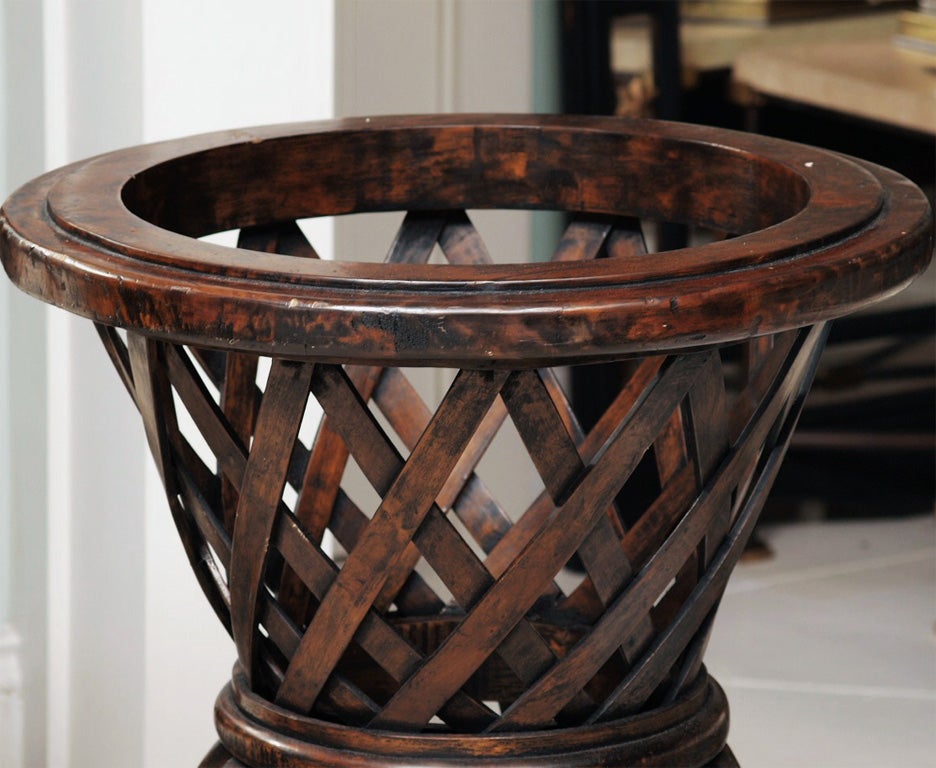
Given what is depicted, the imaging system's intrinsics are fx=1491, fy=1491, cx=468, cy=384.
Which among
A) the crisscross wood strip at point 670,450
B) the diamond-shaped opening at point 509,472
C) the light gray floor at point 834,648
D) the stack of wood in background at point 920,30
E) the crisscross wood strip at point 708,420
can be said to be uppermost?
the stack of wood in background at point 920,30

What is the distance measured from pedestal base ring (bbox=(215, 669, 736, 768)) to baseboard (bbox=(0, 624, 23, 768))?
1.01 meters

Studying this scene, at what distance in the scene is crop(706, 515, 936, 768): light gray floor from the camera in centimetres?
225

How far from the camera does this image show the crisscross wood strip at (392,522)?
95cm

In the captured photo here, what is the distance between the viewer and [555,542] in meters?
1.00

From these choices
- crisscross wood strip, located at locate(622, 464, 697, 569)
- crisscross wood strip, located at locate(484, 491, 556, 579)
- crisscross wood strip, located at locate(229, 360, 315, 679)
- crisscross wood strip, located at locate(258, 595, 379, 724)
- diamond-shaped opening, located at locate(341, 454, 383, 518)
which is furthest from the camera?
diamond-shaped opening, located at locate(341, 454, 383, 518)

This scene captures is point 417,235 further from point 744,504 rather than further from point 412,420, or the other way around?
point 744,504

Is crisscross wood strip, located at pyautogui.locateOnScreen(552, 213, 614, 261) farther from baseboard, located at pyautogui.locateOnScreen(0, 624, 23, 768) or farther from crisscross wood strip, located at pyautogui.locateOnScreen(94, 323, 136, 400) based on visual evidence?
baseboard, located at pyautogui.locateOnScreen(0, 624, 23, 768)

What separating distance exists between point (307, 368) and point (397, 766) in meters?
0.29

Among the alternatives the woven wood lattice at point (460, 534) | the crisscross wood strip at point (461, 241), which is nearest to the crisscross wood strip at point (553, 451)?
the woven wood lattice at point (460, 534)

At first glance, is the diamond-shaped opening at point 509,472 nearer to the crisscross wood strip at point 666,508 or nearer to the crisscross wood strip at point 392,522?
the crisscross wood strip at point 666,508

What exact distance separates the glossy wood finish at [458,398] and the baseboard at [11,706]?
2.74ft

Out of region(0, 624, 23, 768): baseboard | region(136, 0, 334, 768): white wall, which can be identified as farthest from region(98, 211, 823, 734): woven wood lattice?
region(0, 624, 23, 768): baseboard

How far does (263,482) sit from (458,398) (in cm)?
16

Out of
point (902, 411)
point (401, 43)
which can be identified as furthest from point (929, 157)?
point (401, 43)
